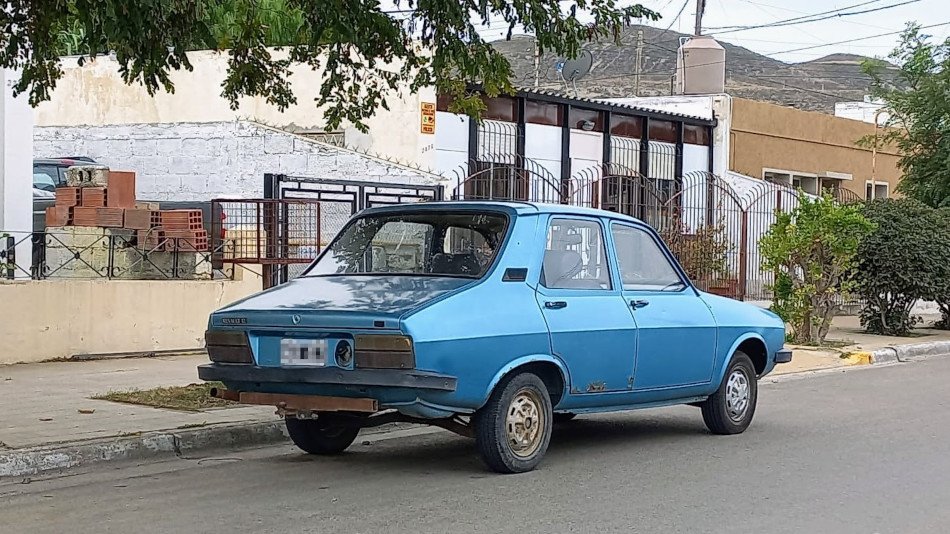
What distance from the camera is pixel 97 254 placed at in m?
14.0

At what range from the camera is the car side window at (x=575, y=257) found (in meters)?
8.13

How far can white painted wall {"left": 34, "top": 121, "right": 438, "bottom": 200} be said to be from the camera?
18016 millimetres

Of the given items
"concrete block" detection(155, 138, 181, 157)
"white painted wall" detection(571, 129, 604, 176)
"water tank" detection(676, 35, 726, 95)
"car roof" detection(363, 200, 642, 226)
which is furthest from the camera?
"water tank" detection(676, 35, 726, 95)

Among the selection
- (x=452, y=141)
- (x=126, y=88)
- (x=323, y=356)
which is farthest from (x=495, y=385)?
(x=126, y=88)

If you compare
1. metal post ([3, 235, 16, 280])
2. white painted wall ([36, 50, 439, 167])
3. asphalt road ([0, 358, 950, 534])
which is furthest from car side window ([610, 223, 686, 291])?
white painted wall ([36, 50, 439, 167])

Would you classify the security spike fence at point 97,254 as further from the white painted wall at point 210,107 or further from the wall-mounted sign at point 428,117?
the wall-mounted sign at point 428,117

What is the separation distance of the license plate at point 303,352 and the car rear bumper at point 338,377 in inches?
1.7

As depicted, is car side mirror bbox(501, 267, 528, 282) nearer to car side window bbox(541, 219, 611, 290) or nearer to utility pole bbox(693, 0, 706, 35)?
car side window bbox(541, 219, 611, 290)

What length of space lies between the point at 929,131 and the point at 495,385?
19.9 metres

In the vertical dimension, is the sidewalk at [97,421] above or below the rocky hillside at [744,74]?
below

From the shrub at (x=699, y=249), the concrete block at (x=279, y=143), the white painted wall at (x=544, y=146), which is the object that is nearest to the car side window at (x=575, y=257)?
the concrete block at (x=279, y=143)

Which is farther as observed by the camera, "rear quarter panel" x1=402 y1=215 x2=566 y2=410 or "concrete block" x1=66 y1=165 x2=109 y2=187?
"concrete block" x1=66 y1=165 x2=109 y2=187

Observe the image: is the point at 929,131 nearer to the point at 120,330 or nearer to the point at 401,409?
the point at 120,330

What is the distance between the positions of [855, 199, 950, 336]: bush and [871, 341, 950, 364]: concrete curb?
0.85 metres
